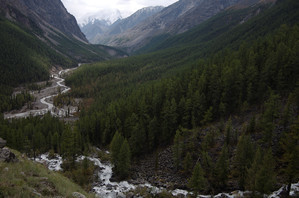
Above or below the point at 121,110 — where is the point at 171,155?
below

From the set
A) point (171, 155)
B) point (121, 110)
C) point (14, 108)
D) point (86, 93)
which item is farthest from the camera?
point (86, 93)

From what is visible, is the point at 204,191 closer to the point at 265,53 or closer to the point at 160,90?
the point at 160,90

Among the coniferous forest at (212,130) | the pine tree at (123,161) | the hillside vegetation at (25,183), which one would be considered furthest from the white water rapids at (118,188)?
the hillside vegetation at (25,183)

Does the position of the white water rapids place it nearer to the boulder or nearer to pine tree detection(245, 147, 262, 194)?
pine tree detection(245, 147, 262, 194)

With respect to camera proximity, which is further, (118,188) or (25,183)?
(118,188)

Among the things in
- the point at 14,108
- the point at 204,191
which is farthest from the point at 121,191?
the point at 14,108

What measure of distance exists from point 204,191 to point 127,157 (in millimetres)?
18719

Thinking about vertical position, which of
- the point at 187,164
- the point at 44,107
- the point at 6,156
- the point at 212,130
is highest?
the point at 6,156

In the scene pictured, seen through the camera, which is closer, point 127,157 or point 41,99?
point 127,157

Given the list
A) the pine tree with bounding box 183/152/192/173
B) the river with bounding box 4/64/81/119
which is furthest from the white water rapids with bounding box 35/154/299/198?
the river with bounding box 4/64/81/119

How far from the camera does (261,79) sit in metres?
61.0

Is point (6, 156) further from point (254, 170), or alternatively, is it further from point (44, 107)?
point (44, 107)

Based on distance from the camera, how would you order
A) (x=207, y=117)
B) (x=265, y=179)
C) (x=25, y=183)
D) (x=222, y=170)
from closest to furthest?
(x=25, y=183), (x=265, y=179), (x=222, y=170), (x=207, y=117)

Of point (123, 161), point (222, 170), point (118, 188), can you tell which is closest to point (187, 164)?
point (222, 170)
